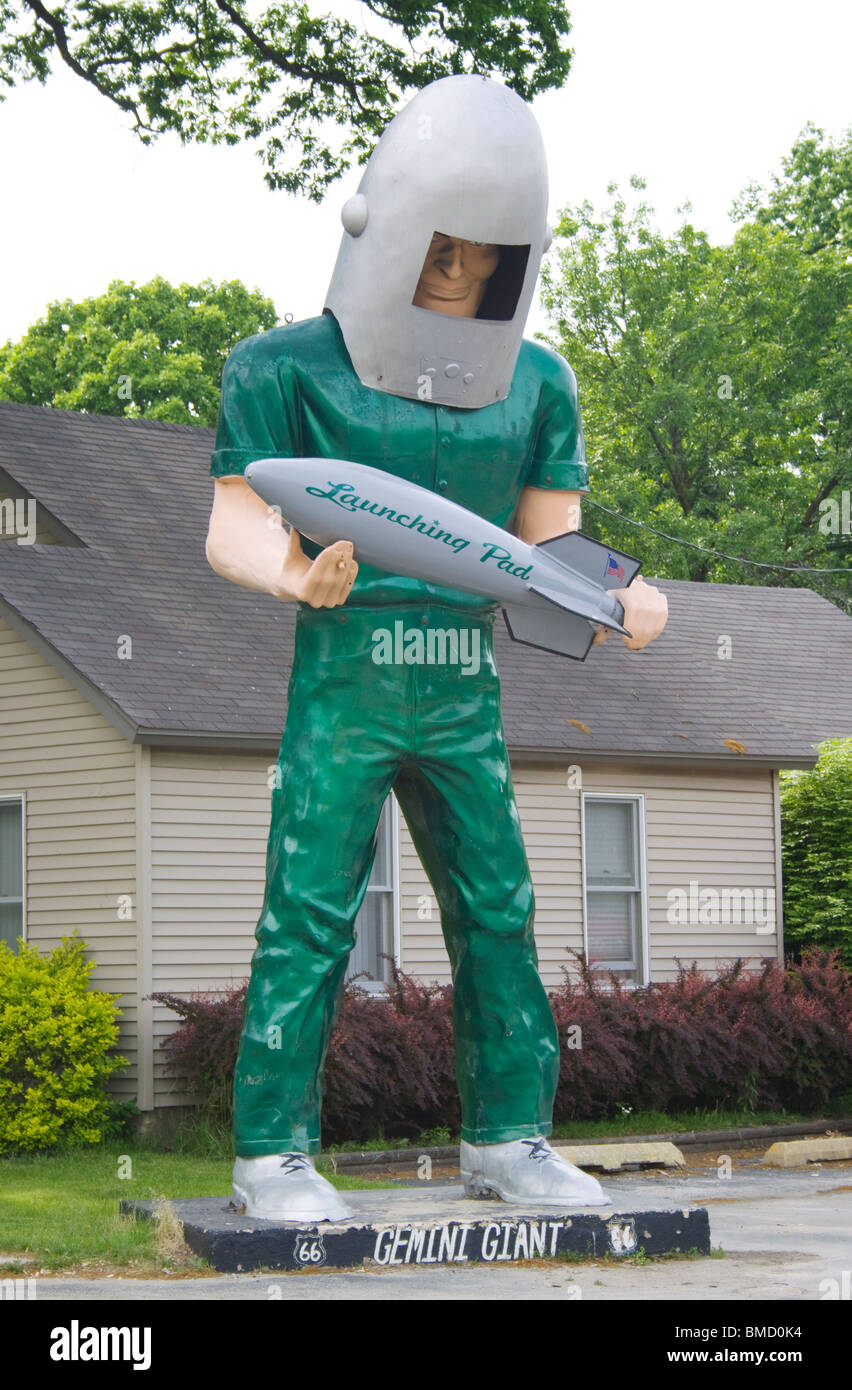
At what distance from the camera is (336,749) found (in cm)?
617

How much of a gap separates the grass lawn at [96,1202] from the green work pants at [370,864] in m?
0.65

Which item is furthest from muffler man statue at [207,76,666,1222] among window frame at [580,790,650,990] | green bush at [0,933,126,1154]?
window frame at [580,790,650,990]

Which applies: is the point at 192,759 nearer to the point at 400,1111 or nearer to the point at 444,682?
the point at 400,1111

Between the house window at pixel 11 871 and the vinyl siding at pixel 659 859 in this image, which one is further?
the vinyl siding at pixel 659 859

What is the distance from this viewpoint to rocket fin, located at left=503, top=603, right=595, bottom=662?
20.4 ft

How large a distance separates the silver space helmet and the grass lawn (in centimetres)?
302

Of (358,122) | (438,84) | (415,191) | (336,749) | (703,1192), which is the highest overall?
(358,122)

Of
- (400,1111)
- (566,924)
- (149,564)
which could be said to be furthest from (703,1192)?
(149,564)

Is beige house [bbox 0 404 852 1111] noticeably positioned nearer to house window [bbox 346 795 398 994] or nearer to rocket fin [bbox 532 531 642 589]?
house window [bbox 346 795 398 994]

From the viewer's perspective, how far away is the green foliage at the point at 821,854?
647 inches

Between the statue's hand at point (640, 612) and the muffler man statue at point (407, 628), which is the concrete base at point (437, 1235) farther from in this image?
the statue's hand at point (640, 612)

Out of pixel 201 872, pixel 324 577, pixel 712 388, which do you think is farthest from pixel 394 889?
pixel 712 388

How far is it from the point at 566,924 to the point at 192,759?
3826 mm

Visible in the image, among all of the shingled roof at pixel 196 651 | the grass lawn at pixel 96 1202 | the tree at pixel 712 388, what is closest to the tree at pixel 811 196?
the tree at pixel 712 388
